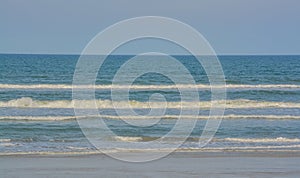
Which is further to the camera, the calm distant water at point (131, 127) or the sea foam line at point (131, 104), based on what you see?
the sea foam line at point (131, 104)

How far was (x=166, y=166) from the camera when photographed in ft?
45.2

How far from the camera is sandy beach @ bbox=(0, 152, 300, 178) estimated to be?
12812 mm

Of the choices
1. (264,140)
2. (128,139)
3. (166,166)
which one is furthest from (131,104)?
(166,166)

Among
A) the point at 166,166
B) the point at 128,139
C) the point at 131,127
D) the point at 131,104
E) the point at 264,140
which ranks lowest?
the point at 166,166

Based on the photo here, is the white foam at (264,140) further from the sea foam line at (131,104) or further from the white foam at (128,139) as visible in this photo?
the sea foam line at (131,104)

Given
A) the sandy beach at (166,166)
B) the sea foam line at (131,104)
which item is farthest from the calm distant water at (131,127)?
the sandy beach at (166,166)

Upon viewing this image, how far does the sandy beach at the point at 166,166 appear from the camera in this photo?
1281 cm

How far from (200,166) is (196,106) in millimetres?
16748

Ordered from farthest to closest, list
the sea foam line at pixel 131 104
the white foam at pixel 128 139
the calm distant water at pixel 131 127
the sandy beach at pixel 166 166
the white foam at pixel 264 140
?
1. the sea foam line at pixel 131 104
2. the white foam at pixel 128 139
3. the white foam at pixel 264 140
4. the calm distant water at pixel 131 127
5. the sandy beach at pixel 166 166

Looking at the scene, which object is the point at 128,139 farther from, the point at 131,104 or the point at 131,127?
the point at 131,104

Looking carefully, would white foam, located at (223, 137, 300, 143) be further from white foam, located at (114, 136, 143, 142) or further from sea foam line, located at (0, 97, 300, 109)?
sea foam line, located at (0, 97, 300, 109)

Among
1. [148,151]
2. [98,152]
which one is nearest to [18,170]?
[98,152]

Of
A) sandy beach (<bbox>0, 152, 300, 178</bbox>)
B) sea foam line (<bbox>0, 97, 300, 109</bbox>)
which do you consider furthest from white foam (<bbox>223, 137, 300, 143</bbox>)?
sea foam line (<bbox>0, 97, 300, 109</bbox>)

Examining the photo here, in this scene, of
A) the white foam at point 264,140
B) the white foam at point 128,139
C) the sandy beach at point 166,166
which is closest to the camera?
the sandy beach at point 166,166
